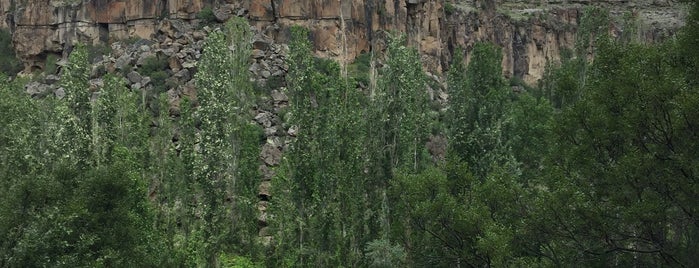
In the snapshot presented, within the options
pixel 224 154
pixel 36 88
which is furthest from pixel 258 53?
pixel 224 154

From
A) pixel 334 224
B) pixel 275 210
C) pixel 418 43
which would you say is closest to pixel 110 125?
pixel 275 210

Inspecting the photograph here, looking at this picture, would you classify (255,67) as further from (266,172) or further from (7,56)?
(7,56)

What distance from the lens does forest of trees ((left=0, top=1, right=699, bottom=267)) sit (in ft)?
45.6

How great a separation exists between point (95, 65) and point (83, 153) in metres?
36.1

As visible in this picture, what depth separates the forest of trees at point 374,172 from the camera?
13.9 meters

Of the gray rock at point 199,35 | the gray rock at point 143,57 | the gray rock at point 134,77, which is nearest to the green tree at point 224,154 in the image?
the gray rock at point 134,77

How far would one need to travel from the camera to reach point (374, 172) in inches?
1095

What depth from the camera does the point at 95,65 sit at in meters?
59.1

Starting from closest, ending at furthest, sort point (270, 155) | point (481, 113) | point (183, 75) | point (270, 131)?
1. point (481, 113)
2. point (270, 155)
3. point (270, 131)
4. point (183, 75)

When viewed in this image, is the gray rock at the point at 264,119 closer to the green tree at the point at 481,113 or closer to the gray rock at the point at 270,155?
the gray rock at the point at 270,155

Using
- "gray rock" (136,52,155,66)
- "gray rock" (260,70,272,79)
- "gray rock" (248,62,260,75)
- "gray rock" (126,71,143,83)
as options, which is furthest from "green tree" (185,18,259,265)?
"gray rock" (136,52,155,66)

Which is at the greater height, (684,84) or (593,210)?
(684,84)

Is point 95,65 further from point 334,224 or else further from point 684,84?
point 684,84

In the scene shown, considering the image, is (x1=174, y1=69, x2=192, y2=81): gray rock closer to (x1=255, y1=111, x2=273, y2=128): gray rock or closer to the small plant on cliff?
(x1=255, y1=111, x2=273, y2=128): gray rock
